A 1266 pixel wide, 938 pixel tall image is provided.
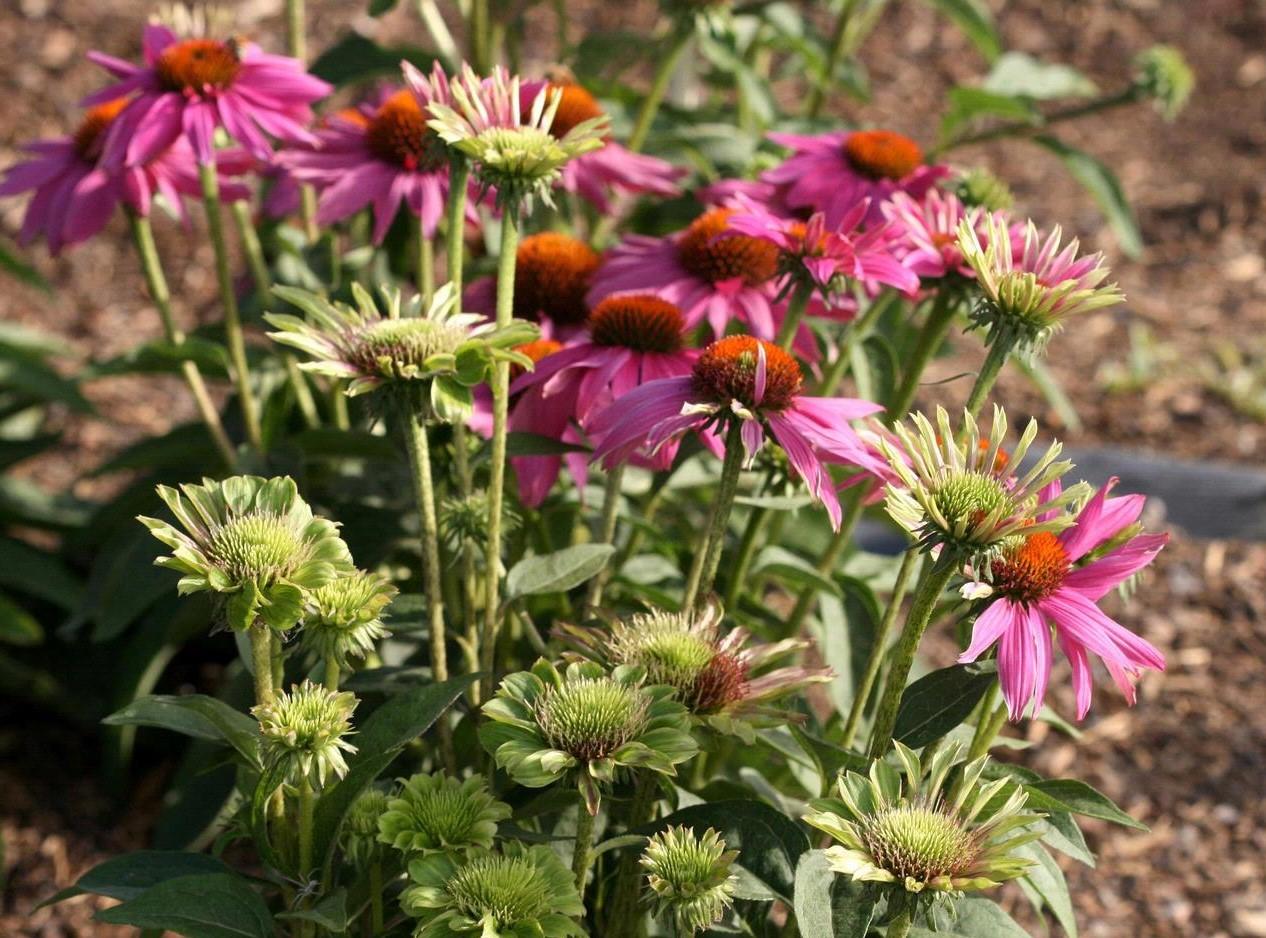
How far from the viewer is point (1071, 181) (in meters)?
3.85

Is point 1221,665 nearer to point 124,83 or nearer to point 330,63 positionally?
point 330,63

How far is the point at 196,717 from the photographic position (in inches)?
43.7

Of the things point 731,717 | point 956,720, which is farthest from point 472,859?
point 956,720

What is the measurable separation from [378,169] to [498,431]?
0.56m

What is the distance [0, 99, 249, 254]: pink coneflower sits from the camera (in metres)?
1.62

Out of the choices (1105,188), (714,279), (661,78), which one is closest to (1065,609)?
(714,279)

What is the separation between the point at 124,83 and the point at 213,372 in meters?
0.35

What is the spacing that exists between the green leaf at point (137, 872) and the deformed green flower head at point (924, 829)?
1.62 ft

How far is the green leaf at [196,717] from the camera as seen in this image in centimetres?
102

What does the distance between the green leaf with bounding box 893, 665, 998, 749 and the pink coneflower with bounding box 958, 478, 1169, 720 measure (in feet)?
0.17

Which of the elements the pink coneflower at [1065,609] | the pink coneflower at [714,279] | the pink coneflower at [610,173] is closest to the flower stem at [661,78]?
the pink coneflower at [610,173]

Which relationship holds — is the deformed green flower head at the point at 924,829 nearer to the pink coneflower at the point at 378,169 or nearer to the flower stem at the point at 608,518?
the flower stem at the point at 608,518

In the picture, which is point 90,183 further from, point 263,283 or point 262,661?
point 262,661

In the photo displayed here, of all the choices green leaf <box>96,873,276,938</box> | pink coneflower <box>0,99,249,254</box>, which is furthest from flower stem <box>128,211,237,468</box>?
green leaf <box>96,873,276,938</box>
